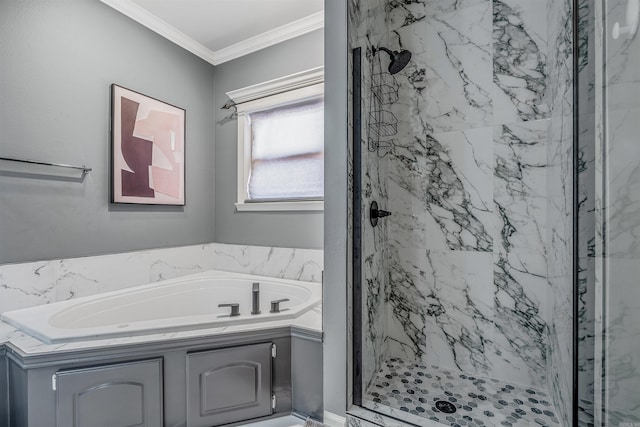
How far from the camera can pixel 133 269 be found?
2.30m

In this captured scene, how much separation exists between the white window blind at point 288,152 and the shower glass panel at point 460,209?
0.80 m

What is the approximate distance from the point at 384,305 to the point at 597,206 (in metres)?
1.19

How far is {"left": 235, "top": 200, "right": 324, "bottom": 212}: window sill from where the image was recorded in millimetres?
2453

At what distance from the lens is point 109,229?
7.20ft

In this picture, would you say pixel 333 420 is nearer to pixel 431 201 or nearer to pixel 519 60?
pixel 431 201

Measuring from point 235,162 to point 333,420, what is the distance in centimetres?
231

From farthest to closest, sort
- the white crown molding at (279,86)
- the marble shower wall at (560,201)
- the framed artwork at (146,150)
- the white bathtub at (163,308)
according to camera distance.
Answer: the white crown molding at (279,86) → the framed artwork at (146,150) → the white bathtub at (163,308) → the marble shower wall at (560,201)

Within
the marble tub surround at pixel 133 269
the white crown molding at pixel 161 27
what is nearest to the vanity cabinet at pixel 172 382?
the marble tub surround at pixel 133 269

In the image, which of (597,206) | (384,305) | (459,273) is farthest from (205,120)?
(597,206)

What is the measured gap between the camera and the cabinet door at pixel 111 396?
1.27m

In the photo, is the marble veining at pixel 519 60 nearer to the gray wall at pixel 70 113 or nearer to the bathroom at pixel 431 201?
Answer: the bathroom at pixel 431 201

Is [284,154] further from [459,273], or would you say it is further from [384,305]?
[459,273]

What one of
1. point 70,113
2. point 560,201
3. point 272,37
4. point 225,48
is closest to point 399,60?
point 560,201

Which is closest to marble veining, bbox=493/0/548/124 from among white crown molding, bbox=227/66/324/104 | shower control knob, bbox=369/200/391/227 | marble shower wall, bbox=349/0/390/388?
marble shower wall, bbox=349/0/390/388
